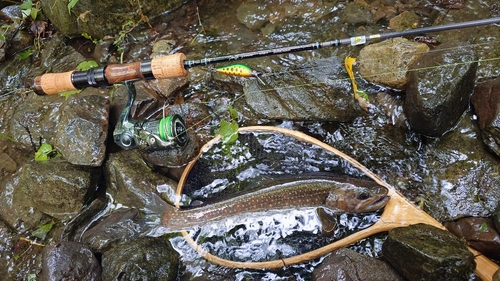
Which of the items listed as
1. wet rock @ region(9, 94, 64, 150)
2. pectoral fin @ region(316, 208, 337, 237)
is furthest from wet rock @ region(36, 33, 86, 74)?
pectoral fin @ region(316, 208, 337, 237)

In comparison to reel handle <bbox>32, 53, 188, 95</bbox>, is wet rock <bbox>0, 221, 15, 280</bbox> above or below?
below

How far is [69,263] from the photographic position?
420cm

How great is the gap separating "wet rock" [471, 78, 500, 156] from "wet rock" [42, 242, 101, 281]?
14.7 feet

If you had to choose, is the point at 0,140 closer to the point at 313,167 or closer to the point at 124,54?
the point at 124,54

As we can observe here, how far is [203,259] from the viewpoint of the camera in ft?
14.3

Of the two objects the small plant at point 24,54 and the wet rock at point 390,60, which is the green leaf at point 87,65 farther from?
the wet rock at point 390,60

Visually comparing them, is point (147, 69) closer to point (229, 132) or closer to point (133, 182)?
point (229, 132)

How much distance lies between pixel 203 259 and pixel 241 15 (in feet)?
12.4

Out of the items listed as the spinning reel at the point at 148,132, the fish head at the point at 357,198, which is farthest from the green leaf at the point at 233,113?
the fish head at the point at 357,198

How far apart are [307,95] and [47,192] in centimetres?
340

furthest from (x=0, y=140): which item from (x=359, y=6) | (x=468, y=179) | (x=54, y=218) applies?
(x=468, y=179)

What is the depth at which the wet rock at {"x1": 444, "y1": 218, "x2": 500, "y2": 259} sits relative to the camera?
3.69 metres

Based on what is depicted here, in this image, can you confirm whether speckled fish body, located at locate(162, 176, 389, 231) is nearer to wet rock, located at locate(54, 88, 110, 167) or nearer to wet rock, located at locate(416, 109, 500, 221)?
wet rock, located at locate(416, 109, 500, 221)

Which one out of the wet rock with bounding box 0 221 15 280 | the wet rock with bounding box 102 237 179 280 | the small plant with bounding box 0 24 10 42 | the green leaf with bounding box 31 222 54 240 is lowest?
the wet rock with bounding box 0 221 15 280
